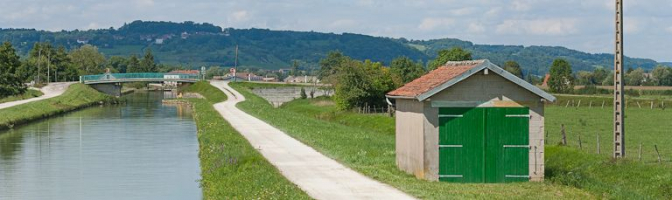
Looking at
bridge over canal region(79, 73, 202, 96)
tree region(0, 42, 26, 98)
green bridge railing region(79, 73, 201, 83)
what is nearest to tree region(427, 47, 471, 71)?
bridge over canal region(79, 73, 202, 96)

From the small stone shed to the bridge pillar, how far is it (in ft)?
356

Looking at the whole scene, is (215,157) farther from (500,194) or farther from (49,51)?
(49,51)

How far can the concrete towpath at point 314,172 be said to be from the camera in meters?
23.5

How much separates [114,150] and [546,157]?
2105 centimetres

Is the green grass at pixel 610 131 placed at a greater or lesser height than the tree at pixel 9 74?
lesser

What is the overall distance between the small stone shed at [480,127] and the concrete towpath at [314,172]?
1974 mm

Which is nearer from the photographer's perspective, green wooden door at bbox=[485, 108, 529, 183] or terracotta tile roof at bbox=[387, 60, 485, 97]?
green wooden door at bbox=[485, 108, 529, 183]

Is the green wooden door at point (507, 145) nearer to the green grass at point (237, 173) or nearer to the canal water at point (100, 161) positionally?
the green grass at point (237, 173)

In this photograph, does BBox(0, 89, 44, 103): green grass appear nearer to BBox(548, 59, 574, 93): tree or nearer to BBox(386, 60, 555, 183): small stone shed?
BBox(548, 59, 574, 93): tree

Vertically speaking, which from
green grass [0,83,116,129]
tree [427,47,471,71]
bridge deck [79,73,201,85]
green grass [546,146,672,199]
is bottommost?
green grass [546,146,672,199]

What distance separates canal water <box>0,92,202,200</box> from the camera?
3014cm

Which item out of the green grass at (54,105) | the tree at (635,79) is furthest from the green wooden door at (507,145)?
the tree at (635,79)

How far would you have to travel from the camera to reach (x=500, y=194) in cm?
2328

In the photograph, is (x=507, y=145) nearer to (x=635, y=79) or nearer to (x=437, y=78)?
(x=437, y=78)
